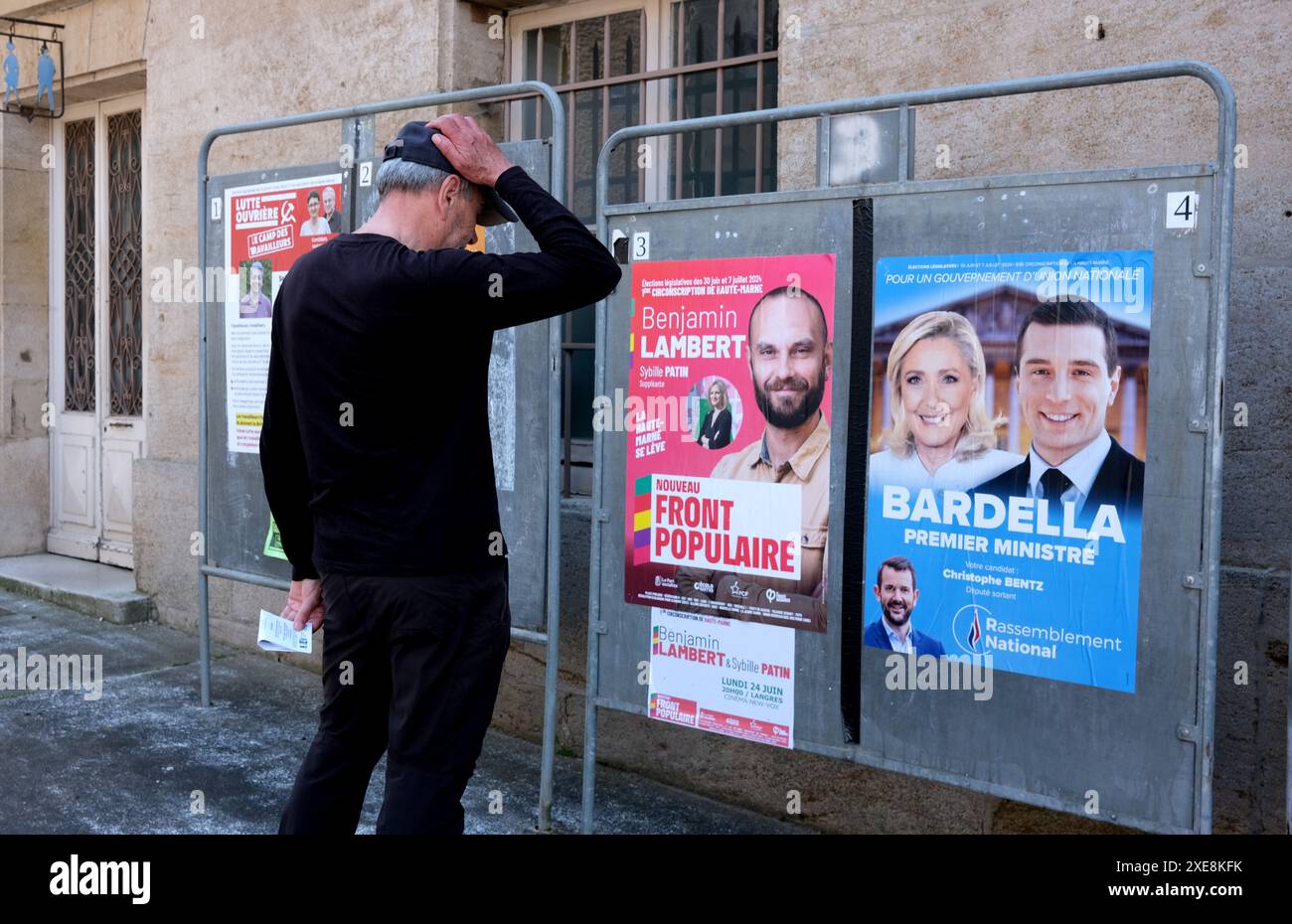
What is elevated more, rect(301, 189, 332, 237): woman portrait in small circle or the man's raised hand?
rect(301, 189, 332, 237): woman portrait in small circle

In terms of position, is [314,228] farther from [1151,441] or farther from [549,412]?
[1151,441]

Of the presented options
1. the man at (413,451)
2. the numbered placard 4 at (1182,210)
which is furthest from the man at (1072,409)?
the man at (413,451)

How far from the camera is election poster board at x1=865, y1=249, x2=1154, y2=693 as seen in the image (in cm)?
302

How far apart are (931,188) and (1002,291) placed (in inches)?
13.3

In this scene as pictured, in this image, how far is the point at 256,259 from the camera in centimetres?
536

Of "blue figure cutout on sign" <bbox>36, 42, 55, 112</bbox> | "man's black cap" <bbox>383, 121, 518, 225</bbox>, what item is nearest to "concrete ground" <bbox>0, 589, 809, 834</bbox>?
"man's black cap" <bbox>383, 121, 518, 225</bbox>

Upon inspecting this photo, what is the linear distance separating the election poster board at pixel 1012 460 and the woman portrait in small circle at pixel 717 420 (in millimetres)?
465

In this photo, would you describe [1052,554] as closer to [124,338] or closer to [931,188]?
[931,188]

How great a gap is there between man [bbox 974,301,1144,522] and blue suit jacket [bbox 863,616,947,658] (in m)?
0.46

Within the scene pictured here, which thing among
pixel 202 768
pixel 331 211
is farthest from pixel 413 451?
pixel 202 768

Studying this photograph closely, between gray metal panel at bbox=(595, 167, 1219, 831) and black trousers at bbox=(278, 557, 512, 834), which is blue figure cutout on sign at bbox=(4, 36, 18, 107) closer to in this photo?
gray metal panel at bbox=(595, 167, 1219, 831)

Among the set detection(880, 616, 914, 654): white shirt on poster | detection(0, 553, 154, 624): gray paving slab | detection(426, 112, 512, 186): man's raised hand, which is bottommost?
detection(0, 553, 154, 624): gray paving slab

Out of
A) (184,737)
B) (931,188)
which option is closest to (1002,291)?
(931,188)
